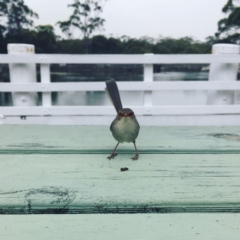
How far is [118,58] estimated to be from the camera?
359 centimetres

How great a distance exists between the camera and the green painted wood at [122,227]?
1.12m

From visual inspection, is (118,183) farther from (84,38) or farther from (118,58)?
(84,38)

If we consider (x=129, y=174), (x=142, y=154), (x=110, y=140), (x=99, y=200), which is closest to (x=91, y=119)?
(x=110, y=140)

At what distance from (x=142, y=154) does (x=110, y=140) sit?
50 centimetres

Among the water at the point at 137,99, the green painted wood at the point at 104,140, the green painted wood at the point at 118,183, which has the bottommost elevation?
the water at the point at 137,99

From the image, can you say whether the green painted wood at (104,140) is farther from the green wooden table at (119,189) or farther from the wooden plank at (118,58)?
the wooden plank at (118,58)

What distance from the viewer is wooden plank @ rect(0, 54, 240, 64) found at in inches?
139

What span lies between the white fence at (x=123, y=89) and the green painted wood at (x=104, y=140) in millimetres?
492

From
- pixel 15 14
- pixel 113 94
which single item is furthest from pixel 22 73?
pixel 15 14

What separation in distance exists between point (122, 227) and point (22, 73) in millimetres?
2936

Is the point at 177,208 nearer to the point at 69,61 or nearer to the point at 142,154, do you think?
the point at 142,154

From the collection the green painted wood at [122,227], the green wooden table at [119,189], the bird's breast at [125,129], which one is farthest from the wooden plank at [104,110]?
the green painted wood at [122,227]

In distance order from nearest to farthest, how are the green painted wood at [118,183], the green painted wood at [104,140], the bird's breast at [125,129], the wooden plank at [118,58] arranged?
the green painted wood at [118,183] < the bird's breast at [125,129] < the green painted wood at [104,140] < the wooden plank at [118,58]

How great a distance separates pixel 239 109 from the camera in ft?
12.4
